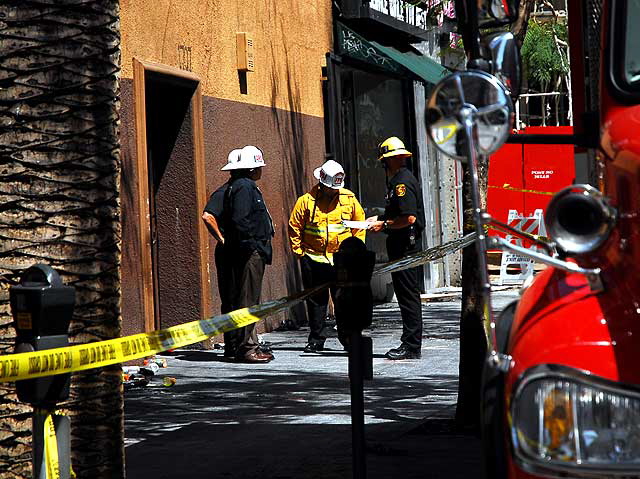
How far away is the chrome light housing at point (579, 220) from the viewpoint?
363 centimetres

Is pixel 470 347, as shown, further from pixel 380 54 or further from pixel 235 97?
pixel 380 54

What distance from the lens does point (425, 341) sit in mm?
14719

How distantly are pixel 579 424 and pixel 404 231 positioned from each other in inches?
376

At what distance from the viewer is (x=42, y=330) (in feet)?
13.3

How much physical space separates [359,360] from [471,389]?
→ 8.48ft

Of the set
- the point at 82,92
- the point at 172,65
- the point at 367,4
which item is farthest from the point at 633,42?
the point at 367,4

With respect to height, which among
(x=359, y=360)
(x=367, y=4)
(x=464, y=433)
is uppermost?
(x=367, y=4)

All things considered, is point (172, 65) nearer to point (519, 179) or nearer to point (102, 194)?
point (102, 194)

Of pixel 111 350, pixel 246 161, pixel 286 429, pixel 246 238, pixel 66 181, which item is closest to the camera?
pixel 111 350

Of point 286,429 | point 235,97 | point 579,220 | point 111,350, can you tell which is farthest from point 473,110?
point 235,97

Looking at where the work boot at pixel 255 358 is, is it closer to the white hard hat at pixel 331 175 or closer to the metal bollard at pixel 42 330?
the white hard hat at pixel 331 175

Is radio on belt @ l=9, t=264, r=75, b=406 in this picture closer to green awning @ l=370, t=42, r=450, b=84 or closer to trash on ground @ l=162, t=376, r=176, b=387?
trash on ground @ l=162, t=376, r=176, b=387

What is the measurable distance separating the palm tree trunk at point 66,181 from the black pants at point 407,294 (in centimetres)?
783

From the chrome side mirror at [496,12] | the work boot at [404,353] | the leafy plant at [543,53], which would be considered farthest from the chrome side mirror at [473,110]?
the leafy plant at [543,53]
